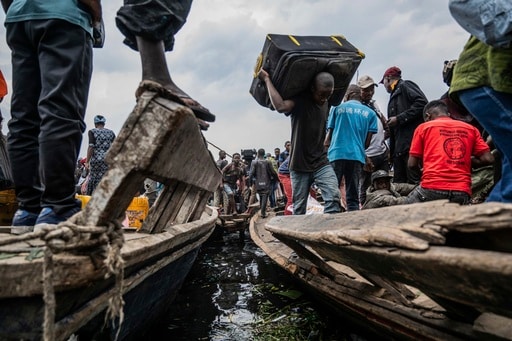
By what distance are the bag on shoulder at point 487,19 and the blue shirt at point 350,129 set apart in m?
2.36

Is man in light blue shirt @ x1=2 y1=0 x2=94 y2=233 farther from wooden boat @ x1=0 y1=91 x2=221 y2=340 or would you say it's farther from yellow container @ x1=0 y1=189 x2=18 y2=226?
yellow container @ x1=0 y1=189 x2=18 y2=226

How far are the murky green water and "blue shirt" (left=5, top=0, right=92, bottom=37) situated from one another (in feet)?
7.53

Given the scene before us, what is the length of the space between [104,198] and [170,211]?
803 millimetres

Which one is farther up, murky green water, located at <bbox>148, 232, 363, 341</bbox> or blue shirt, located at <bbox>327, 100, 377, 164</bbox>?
blue shirt, located at <bbox>327, 100, 377, 164</bbox>

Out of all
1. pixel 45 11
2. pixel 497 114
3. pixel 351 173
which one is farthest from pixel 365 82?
pixel 45 11

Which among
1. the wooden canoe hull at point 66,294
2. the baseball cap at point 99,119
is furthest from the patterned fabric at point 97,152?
the wooden canoe hull at point 66,294

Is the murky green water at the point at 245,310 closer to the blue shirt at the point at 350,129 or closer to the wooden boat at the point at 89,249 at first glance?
the blue shirt at the point at 350,129

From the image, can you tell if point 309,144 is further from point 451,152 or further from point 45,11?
point 45,11

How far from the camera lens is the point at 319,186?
369cm

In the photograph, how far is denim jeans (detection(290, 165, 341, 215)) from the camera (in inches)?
141

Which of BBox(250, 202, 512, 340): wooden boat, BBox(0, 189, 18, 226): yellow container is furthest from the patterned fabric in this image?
BBox(250, 202, 512, 340): wooden boat

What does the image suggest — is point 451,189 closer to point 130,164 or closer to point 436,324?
point 436,324

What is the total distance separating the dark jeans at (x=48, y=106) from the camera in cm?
152

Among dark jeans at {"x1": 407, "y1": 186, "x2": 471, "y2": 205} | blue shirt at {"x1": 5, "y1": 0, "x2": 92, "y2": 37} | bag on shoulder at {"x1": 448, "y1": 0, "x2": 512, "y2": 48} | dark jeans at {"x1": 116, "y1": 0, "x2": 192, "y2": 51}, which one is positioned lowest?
blue shirt at {"x1": 5, "y1": 0, "x2": 92, "y2": 37}
